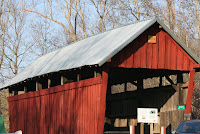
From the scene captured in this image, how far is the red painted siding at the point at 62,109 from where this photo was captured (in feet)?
50.1

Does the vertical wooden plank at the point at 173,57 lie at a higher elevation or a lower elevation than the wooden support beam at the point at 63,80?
higher

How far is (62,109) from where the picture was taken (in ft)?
57.9

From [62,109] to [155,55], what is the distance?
15.6 feet

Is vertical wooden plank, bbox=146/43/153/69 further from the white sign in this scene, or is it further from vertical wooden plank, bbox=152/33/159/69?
the white sign

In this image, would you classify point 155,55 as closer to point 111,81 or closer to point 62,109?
point 62,109

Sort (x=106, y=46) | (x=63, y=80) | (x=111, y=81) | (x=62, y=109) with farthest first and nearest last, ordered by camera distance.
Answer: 1. (x=111, y=81)
2. (x=62, y=109)
3. (x=63, y=80)
4. (x=106, y=46)

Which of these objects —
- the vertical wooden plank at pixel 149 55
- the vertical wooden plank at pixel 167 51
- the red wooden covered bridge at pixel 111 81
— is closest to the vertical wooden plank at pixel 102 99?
the red wooden covered bridge at pixel 111 81

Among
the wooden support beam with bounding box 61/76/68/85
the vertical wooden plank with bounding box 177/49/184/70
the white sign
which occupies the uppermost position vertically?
the vertical wooden plank with bounding box 177/49/184/70

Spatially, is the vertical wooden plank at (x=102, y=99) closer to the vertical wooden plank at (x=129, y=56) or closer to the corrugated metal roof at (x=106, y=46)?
the corrugated metal roof at (x=106, y=46)

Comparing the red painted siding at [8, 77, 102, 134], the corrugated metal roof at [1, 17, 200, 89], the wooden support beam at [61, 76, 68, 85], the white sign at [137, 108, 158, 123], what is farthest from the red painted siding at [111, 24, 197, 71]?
the wooden support beam at [61, 76, 68, 85]

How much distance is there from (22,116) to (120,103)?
217 inches

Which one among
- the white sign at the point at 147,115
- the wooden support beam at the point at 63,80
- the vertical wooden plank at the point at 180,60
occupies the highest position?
the vertical wooden plank at the point at 180,60

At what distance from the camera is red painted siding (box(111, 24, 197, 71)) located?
15.4m

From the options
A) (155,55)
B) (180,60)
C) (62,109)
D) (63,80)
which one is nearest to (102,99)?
(155,55)
